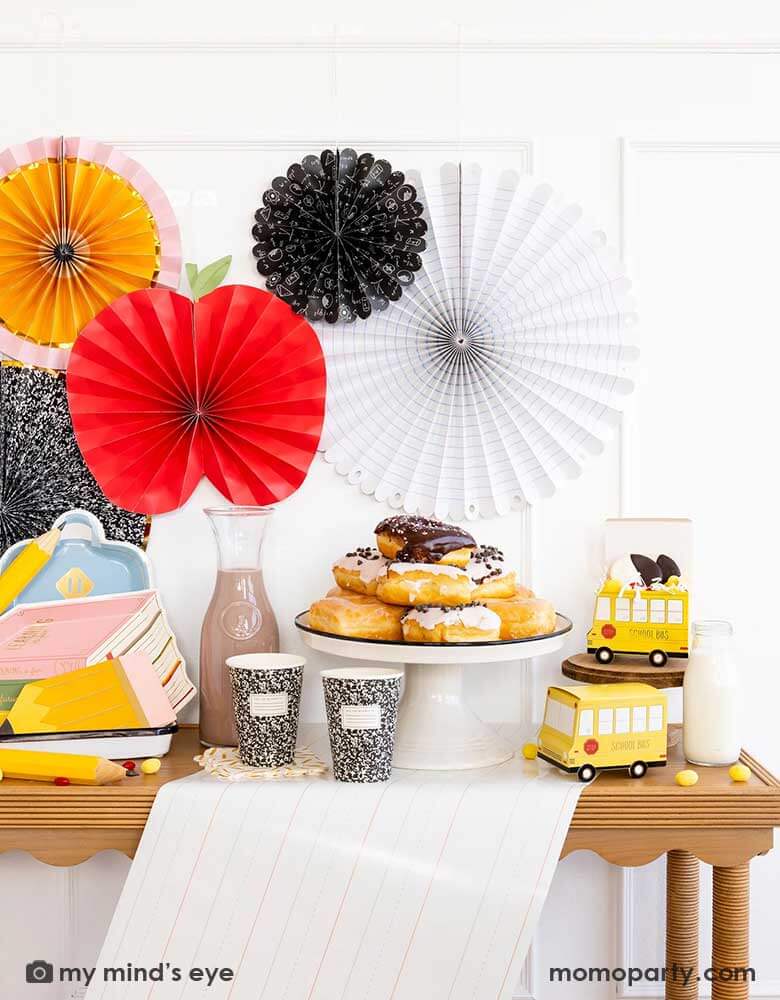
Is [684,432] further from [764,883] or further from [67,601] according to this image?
[67,601]

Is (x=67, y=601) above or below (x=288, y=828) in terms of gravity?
above

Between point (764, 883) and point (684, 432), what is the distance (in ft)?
2.97

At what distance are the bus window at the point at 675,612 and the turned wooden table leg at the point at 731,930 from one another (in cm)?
40

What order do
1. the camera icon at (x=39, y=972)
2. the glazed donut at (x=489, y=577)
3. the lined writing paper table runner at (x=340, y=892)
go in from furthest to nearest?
A: the camera icon at (x=39, y=972), the glazed donut at (x=489, y=577), the lined writing paper table runner at (x=340, y=892)

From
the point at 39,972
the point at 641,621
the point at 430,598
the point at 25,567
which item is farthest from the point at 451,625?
the point at 39,972

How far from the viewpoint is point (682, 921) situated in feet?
6.17

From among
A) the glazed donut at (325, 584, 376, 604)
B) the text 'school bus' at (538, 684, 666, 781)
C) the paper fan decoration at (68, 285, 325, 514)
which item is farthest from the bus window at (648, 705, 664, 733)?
the paper fan decoration at (68, 285, 325, 514)

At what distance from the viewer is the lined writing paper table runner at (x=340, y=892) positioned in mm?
1435

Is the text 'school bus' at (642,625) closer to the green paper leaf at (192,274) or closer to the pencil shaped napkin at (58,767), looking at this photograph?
the pencil shaped napkin at (58,767)

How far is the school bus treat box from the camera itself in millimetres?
1736

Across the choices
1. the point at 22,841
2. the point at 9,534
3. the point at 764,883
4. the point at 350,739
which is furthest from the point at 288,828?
the point at 764,883

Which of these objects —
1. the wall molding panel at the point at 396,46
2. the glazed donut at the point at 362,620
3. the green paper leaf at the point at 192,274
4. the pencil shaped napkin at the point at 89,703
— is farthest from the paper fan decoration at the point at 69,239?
the glazed donut at the point at 362,620

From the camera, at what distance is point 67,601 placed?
5.97 ft

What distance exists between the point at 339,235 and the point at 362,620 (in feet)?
2.43
